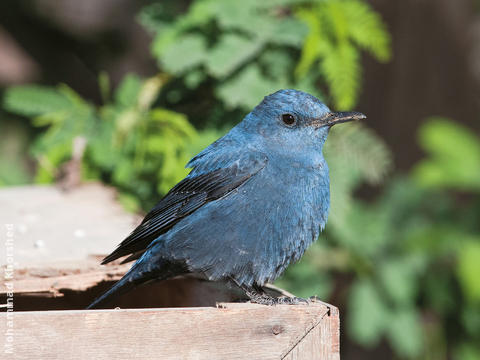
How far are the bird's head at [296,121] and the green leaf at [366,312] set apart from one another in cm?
242

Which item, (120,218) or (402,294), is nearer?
(120,218)

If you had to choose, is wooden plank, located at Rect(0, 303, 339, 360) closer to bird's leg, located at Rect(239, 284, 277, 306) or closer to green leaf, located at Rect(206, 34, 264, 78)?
bird's leg, located at Rect(239, 284, 277, 306)

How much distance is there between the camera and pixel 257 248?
8.21 feet

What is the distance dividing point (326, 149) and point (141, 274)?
1855mm

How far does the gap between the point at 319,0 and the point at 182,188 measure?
1851 millimetres

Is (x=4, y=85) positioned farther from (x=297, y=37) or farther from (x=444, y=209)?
(x=444, y=209)

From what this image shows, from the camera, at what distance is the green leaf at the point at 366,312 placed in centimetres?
484

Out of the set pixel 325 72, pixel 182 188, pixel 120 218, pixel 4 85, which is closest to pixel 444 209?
pixel 325 72

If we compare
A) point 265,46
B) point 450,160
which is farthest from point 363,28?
point 450,160

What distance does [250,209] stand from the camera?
2.54m

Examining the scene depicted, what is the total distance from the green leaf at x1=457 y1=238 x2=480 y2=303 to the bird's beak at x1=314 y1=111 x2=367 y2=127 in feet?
8.24

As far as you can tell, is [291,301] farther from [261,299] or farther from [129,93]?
[129,93]

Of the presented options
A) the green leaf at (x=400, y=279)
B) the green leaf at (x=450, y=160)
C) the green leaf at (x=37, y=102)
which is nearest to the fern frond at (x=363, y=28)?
the green leaf at (x=450, y=160)

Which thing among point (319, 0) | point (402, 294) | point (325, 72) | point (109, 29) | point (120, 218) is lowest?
point (402, 294)
